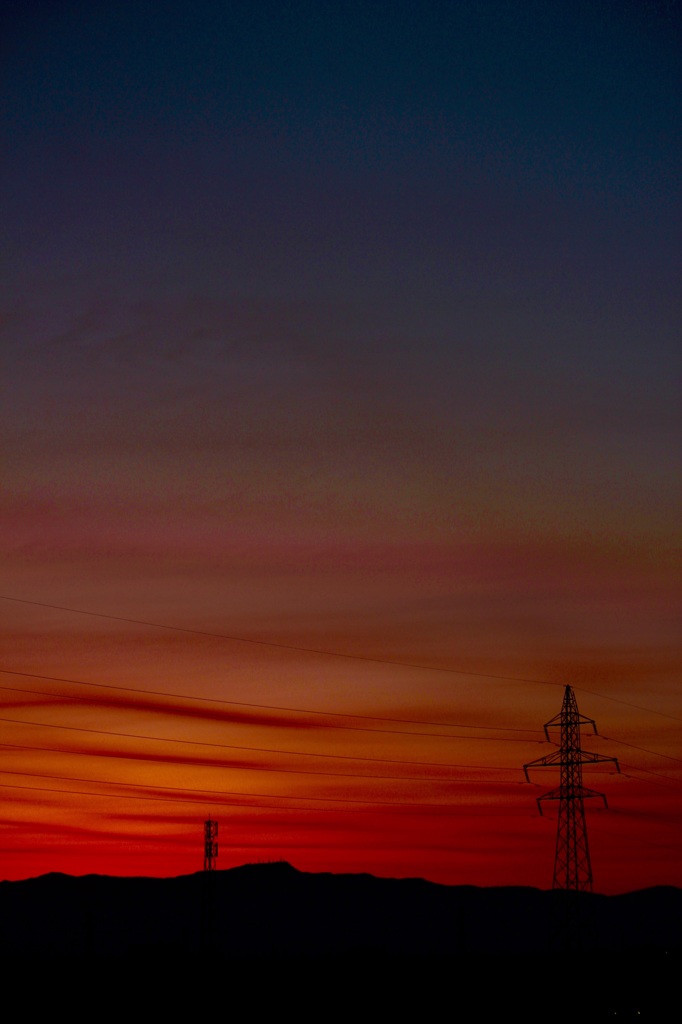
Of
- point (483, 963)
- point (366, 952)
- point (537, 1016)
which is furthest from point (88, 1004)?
point (366, 952)

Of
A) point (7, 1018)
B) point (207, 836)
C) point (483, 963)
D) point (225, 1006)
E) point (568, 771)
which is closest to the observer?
point (7, 1018)

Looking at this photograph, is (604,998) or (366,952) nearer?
(604,998)

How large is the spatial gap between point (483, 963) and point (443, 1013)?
53.7 metres

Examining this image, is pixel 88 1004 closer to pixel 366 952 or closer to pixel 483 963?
pixel 483 963

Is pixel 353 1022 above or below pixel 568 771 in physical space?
below

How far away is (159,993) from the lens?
259 ft

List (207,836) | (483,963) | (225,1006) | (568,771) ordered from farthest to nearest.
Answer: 1. (483,963)
2. (207,836)
3. (568,771)
4. (225,1006)

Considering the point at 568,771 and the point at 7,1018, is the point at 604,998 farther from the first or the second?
the point at 7,1018

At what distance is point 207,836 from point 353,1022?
902 inches

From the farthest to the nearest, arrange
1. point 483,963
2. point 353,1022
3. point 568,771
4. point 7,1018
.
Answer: point 483,963, point 568,771, point 353,1022, point 7,1018

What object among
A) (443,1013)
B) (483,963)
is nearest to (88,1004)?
(443,1013)

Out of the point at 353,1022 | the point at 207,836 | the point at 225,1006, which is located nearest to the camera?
the point at 353,1022

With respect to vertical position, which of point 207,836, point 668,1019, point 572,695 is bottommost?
point 668,1019

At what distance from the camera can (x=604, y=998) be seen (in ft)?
301
